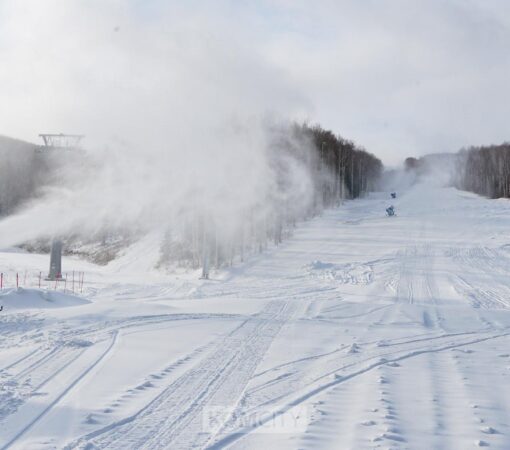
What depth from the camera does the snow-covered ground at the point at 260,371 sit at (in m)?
5.47

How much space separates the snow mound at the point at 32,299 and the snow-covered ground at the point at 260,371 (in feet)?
0.18

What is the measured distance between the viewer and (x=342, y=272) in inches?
987

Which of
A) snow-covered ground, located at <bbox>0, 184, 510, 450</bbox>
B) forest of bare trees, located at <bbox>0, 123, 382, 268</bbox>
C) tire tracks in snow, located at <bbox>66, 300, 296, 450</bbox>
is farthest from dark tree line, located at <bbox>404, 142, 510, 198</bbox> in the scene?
tire tracks in snow, located at <bbox>66, 300, 296, 450</bbox>

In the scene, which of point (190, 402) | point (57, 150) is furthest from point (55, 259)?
point (190, 402)

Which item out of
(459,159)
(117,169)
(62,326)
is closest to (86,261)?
(117,169)

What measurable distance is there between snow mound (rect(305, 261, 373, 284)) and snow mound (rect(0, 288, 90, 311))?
459 inches

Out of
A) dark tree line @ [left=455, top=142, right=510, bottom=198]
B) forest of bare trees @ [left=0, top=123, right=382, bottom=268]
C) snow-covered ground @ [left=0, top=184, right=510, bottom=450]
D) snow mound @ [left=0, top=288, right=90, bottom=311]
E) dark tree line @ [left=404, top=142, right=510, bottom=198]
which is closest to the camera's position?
snow-covered ground @ [left=0, top=184, right=510, bottom=450]

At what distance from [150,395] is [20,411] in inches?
57.3

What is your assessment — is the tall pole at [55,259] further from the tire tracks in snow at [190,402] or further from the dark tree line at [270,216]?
the tire tracks in snow at [190,402]

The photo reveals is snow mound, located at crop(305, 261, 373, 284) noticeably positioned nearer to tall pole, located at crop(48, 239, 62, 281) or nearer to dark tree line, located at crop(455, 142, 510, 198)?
tall pole, located at crop(48, 239, 62, 281)

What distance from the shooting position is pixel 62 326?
11.0 meters

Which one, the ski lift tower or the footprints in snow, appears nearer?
the footprints in snow

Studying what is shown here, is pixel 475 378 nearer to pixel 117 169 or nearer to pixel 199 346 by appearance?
pixel 199 346

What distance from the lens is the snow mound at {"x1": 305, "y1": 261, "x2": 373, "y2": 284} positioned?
23.2 m
